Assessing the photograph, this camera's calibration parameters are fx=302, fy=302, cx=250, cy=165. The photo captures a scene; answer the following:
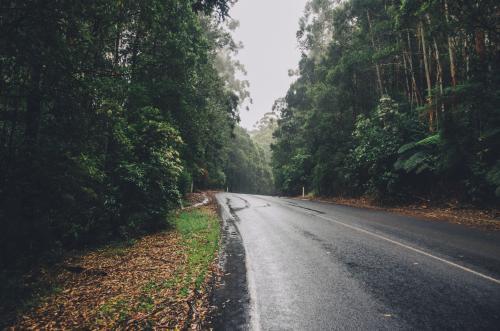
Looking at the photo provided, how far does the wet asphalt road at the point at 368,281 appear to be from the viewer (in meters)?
3.92

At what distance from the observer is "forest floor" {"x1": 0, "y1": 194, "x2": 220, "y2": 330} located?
4.29 meters

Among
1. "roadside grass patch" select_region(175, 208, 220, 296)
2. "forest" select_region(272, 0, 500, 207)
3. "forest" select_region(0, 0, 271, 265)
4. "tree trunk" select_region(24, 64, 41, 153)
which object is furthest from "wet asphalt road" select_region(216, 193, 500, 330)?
"forest" select_region(272, 0, 500, 207)

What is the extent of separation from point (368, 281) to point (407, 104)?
62.1 ft

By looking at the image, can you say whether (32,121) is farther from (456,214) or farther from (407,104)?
(407,104)

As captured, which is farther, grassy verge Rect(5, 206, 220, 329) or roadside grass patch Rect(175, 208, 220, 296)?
roadside grass patch Rect(175, 208, 220, 296)

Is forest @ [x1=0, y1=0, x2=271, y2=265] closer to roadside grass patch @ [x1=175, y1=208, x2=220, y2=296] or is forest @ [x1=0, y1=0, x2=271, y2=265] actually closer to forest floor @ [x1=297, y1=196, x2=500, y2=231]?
roadside grass patch @ [x1=175, y1=208, x2=220, y2=296]

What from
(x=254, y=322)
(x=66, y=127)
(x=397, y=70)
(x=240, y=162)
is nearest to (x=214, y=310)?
(x=254, y=322)

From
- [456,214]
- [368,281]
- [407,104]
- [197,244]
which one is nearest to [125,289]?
[197,244]

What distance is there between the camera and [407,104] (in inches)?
819

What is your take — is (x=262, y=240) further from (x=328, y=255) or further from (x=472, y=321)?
(x=472, y=321)

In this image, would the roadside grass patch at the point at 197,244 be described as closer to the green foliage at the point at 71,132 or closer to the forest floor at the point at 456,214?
the green foliage at the point at 71,132

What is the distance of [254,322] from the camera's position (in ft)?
13.0

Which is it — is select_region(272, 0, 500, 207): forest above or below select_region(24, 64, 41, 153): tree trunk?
above

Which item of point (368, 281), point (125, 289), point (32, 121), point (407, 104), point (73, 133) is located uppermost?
point (407, 104)
